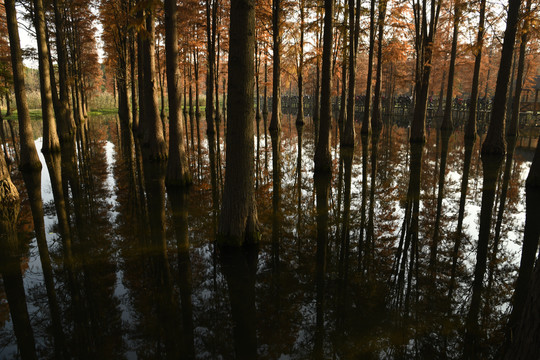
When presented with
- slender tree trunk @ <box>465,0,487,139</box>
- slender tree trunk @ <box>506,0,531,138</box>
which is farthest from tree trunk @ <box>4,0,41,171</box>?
slender tree trunk @ <box>506,0,531,138</box>

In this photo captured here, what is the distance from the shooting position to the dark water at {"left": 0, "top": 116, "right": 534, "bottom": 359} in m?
3.78

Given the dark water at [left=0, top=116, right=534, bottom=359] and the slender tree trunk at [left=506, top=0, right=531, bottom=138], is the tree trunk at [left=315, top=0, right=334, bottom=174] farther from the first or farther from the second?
the slender tree trunk at [left=506, top=0, right=531, bottom=138]

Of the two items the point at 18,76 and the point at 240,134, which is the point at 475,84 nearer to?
the point at 240,134

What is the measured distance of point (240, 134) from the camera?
576cm

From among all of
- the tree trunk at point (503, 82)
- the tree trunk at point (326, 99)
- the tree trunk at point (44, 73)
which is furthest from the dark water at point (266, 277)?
the tree trunk at point (44, 73)

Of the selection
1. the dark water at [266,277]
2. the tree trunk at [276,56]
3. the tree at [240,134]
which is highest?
the tree trunk at [276,56]

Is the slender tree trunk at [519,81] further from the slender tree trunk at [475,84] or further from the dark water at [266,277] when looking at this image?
the dark water at [266,277]

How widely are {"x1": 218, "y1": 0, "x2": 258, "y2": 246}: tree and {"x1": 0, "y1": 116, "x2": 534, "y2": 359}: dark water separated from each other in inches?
19.1

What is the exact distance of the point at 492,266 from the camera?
5.40 metres

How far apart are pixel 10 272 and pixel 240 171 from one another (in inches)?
159

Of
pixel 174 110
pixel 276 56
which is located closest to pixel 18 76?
pixel 174 110

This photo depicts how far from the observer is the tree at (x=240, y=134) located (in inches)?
217

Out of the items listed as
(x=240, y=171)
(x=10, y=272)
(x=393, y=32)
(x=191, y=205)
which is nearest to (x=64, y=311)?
(x=10, y=272)

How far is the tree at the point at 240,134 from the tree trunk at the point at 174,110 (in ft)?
14.8
